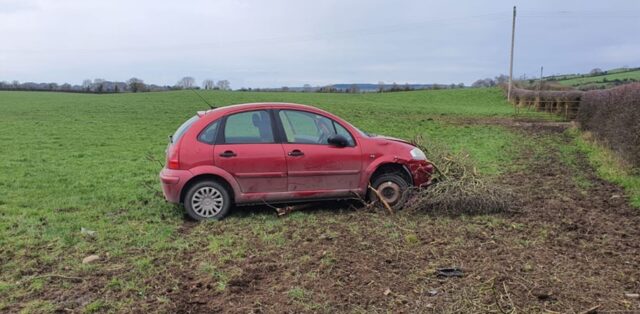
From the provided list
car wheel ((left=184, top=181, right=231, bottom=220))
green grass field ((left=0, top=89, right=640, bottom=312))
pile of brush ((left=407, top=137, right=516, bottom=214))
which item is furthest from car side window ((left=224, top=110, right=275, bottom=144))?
pile of brush ((left=407, top=137, right=516, bottom=214))

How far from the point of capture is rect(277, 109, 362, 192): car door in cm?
686

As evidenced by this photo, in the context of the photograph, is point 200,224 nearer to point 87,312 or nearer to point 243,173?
point 243,173

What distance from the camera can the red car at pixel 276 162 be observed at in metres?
6.67

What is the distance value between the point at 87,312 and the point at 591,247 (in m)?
4.96

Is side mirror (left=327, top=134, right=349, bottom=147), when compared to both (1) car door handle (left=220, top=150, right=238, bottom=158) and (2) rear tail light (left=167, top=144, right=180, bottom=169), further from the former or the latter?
(2) rear tail light (left=167, top=144, right=180, bottom=169)

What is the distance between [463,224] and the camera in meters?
6.36

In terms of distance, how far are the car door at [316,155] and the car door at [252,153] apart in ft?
0.46

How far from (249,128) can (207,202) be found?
1.14 meters

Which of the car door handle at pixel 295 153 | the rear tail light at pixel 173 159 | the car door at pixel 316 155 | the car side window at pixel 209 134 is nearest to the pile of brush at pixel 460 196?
the car door at pixel 316 155

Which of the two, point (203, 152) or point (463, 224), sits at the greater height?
point (203, 152)

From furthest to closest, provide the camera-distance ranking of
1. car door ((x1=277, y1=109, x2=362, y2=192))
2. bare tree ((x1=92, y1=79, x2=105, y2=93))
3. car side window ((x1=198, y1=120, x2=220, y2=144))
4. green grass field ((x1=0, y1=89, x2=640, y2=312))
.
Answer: bare tree ((x1=92, y1=79, x2=105, y2=93)) < car door ((x1=277, y1=109, x2=362, y2=192)) < car side window ((x1=198, y1=120, x2=220, y2=144)) < green grass field ((x1=0, y1=89, x2=640, y2=312))

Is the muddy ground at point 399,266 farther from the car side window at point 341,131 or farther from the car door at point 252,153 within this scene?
the car side window at point 341,131

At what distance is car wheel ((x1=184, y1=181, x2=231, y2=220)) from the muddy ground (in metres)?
0.23

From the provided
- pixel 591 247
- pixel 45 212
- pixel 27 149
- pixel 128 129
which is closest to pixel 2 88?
pixel 128 129
